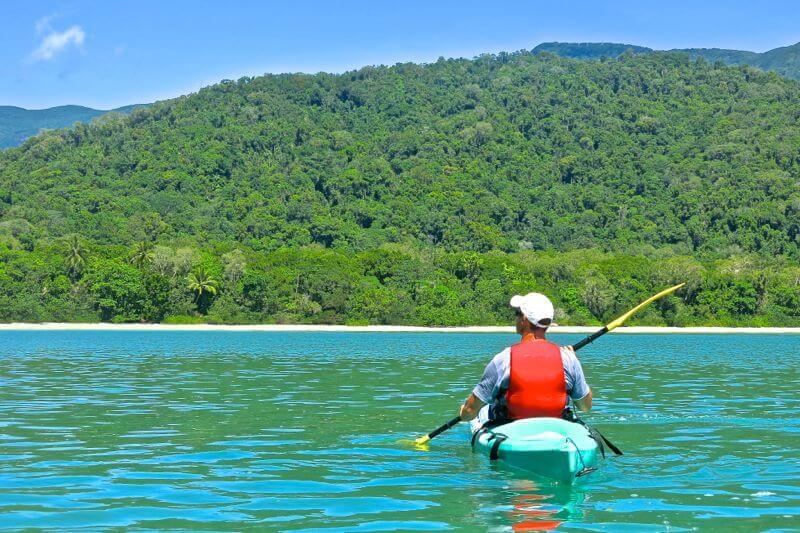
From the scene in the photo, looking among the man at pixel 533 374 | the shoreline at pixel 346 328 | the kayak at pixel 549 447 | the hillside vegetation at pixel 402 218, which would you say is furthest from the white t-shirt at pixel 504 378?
the hillside vegetation at pixel 402 218

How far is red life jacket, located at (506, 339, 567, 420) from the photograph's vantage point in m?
12.3

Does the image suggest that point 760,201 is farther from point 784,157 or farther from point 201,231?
point 201,231

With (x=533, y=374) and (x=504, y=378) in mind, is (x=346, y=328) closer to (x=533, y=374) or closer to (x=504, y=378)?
(x=504, y=378)

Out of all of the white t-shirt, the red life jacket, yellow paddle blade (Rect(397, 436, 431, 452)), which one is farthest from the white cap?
yellow paddle blade (Rect(397, 436, 431, 452))

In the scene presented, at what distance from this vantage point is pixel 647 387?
29.0 m

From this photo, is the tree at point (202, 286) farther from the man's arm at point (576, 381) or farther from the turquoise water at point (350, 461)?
the man's arm at point (576, 381)

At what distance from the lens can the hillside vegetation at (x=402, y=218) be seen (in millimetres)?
102000

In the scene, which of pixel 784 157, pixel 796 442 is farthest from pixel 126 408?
pixel 784 157

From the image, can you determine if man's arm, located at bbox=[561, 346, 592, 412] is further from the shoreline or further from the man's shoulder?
the shoreline

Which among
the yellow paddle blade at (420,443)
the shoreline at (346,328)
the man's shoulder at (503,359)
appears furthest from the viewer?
the shoreline at (346,328)

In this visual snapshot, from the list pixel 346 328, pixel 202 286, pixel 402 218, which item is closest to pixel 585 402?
pixel 346 328

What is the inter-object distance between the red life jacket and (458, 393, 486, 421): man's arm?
394 mm

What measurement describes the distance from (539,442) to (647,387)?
57.9 feet

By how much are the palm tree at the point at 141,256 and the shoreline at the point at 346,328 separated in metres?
11.3
